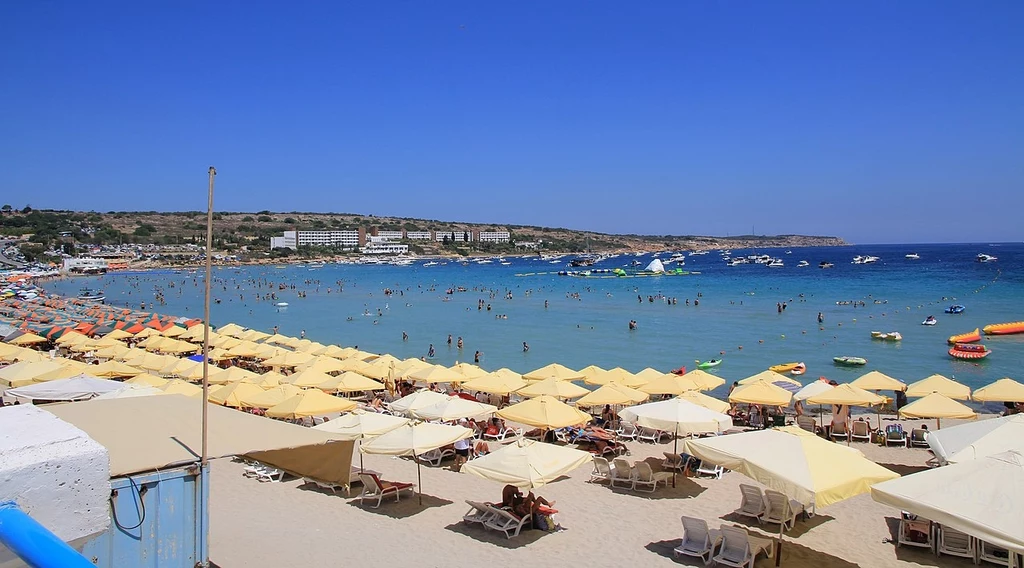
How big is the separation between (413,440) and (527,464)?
6.87 ft

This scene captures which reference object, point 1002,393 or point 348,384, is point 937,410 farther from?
point 348,384

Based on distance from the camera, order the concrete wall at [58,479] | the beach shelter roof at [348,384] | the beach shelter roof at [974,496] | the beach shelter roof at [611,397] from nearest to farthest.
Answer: the concrete wall at [58,479], the beach shelter roof at [974,496], the beach shelter roof at [611,397], the beach shelter roof at [348,384]

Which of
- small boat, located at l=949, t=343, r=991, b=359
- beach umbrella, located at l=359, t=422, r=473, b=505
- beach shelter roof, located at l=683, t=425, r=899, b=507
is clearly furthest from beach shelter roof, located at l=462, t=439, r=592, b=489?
small boat, located at l=949, t=343, r=991, b=359

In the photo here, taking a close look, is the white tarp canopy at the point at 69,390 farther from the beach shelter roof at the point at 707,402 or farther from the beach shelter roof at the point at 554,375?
the beach shelter roof at the point at 707,402

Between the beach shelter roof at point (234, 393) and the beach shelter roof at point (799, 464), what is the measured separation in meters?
9.53

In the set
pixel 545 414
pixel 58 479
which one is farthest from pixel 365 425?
pixel 58 479

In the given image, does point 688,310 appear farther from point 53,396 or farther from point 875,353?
point 53,396

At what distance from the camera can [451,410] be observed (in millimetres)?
13016

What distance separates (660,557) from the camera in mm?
8031

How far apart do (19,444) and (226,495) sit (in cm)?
867

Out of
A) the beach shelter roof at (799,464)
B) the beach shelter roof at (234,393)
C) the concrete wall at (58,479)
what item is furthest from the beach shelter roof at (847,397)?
the concrete wall at (58,479)

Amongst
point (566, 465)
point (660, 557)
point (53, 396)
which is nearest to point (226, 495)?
point (53, 396)

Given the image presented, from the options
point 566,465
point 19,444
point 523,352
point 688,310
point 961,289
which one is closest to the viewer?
point 19,444

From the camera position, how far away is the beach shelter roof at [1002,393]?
14650mm
